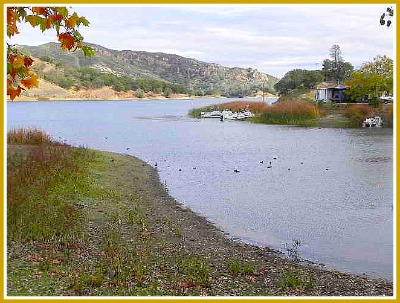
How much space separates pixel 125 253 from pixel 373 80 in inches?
2187

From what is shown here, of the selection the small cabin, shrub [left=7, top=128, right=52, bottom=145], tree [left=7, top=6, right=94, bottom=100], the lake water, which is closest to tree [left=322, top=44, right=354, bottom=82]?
the small cabin

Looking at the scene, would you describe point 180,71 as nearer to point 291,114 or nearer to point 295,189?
point 291,114

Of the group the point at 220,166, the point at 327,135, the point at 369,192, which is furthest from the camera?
the point at 327,135

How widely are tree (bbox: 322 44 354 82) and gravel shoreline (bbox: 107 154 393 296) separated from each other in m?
82.0

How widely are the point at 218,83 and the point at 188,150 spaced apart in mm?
158254

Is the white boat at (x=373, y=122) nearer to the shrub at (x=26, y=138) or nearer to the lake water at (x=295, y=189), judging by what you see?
the lake water at (x=295, y=189)

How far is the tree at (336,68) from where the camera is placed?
94875 mm

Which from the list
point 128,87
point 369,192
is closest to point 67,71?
point 128,87

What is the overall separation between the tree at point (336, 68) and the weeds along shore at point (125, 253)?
8246 cm

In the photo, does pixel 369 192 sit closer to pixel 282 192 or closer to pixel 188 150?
pixel 282 192

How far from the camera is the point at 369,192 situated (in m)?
20.2

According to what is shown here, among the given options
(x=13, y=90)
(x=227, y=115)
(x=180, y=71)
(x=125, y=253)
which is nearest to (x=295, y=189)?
(x=125, y=253)

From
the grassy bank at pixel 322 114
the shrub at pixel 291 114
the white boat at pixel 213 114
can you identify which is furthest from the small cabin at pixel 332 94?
the white boat at pixel 213 114

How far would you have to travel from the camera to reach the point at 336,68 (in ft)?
316
